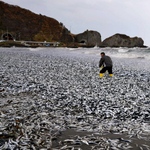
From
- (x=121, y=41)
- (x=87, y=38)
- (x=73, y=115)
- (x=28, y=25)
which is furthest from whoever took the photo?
(x=87, y=38)

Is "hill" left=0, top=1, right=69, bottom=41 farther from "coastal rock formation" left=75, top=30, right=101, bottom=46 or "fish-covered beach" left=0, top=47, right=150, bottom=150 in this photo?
"fish-covered beach" left=0, top=47, right=150, bottom=150

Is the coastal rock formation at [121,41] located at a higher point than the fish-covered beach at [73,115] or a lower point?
higher

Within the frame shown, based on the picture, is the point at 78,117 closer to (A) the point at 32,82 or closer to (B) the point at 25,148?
(B) the point at 25,148

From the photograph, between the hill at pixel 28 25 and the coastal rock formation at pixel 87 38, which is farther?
the coastal rock formation at pixel 87 38

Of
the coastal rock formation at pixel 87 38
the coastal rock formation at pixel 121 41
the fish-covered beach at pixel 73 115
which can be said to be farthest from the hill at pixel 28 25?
the fish-covered beach at pixel 73 115

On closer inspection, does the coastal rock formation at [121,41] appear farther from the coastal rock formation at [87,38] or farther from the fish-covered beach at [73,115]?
the fish-covered beach at [73,115]

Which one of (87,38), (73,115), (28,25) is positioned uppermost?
(28,25)

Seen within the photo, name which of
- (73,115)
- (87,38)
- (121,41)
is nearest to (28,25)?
(87,38)

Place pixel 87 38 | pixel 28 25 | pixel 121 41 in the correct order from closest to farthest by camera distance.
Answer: pixel 121 41, pixel 28 25, pixel 87 38

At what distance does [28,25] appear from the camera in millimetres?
143750

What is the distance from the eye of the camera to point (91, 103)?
28.6 feet

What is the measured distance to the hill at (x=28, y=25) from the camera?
133 metres

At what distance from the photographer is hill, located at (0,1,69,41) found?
133250 millimetres

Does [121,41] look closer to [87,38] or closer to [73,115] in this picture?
[87,38]
